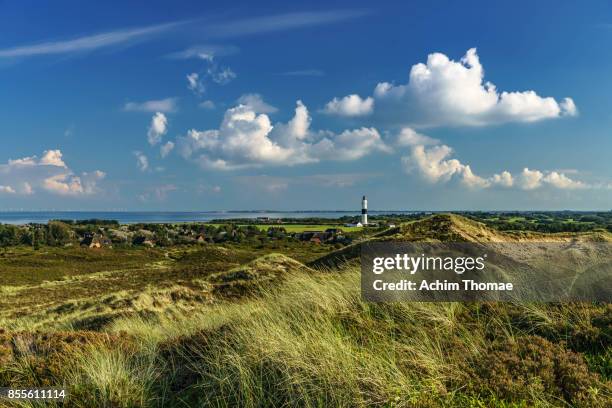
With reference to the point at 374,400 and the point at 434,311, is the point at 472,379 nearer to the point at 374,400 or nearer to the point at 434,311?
the point at 374,400

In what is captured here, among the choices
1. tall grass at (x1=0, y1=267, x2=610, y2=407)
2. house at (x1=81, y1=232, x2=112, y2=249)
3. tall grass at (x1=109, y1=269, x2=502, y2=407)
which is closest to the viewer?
tall grass at (x1=0, y1=267, x2=610, y2=407)

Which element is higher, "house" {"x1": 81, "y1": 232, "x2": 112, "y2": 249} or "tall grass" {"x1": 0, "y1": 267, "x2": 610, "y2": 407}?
"tall grass" {"x1": 0, "y1": 267, "x2": 610, "y2": 407}

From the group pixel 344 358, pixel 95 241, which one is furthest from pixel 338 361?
pixel 95 241

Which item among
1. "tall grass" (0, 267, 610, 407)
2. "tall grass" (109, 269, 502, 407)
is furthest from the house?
"tall grass" (0, 267, 610, 407)

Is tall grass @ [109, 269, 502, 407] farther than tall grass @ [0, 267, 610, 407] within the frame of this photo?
Yes

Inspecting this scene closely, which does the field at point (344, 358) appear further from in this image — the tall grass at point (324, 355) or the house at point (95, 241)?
the house at point (95, 241)

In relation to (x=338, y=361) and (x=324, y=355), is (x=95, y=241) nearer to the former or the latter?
(x=324, y=355)

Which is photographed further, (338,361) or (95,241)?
(95,241)

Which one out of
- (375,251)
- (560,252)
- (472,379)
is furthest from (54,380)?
(560,252)

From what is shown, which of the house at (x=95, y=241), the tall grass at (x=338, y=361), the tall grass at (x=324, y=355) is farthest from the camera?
the house at (x=95, y=241)

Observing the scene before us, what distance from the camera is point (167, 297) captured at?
957 inches

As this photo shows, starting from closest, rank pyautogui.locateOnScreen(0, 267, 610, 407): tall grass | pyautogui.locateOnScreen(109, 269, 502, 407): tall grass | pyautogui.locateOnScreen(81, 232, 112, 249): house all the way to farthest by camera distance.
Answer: pyautogui.locateOnScreen(0, 267, 610, 407): tall grass → pyautogui.locateOnScreen(109, 269, 502, 407): tall grass → pyautogui.locateOnScreen(81, 232, 112, 249): house

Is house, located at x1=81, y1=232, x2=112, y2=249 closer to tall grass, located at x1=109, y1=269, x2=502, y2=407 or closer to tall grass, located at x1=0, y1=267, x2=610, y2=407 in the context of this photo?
tall grass, located at x1=109, y1=269, x2=502, y2=407

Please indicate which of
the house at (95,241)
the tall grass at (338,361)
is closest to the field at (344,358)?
the tall grass at (338,361)
